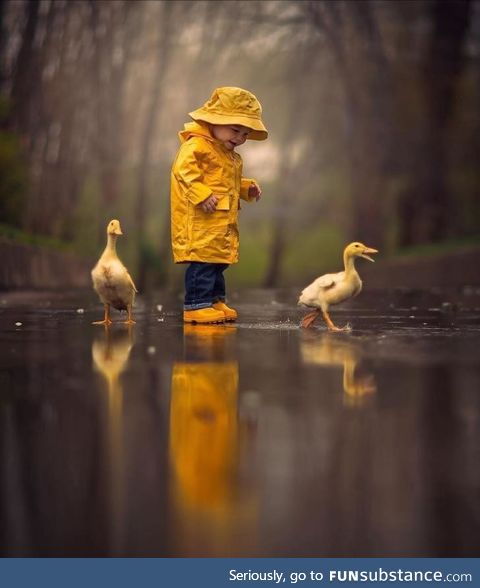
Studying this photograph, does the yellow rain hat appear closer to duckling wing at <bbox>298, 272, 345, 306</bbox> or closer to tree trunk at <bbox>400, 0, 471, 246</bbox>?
duckling wing at <bbox>298, 272, 345, 306</bbox>

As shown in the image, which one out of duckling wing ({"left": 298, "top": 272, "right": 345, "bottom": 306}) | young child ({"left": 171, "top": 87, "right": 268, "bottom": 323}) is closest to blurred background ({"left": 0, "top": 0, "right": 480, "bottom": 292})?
young child ({"left": 171, "top": 87, "right": 268, "bottom": 323})

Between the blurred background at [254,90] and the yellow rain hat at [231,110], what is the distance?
941cm

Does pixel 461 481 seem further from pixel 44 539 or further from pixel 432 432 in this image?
pixel 44 539

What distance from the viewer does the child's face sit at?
417 inches

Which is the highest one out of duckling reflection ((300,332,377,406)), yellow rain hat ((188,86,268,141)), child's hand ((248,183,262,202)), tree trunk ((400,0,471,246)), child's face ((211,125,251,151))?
tree trunk ((400,0,471,246))

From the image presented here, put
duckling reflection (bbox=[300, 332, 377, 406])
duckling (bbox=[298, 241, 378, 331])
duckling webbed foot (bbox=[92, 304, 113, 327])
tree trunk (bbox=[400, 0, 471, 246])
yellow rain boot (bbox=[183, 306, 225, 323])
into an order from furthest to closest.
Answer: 1. tree trunk (bbox=[400, 0, 471, 246])
2. yellow rain boot (bbox=[183, 306, 225, 323])
3. duckling webbed foot (bbox=[92, 304, 113, 327])
4. duckling (bbox=[298, 241, 378, 331])
5. duckling reflection (bbox=[300, 332, 377, 406])

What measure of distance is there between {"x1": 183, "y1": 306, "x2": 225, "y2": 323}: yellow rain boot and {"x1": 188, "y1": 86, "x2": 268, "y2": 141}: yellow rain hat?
5.48 feet

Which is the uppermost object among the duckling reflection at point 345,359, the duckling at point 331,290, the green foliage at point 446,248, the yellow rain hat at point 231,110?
the yellow rain hat at point 231,110

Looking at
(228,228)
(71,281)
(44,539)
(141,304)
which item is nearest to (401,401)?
(44,539)

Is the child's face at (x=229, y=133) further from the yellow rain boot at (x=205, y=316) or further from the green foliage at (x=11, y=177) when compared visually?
the green foliage at (x=11, y=177)

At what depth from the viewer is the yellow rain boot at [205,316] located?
35.6 feet

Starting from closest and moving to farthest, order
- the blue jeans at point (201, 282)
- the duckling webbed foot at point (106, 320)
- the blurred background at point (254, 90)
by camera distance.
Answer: the duckling webbed foot at point (106, 320)
the blue jeans at point (201, 282)
the blurred background at point (254, 90)

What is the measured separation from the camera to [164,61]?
3378 cm

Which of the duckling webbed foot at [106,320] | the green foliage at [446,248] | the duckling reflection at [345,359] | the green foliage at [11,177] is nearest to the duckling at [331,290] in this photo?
the duckling reflection at [345,359]
